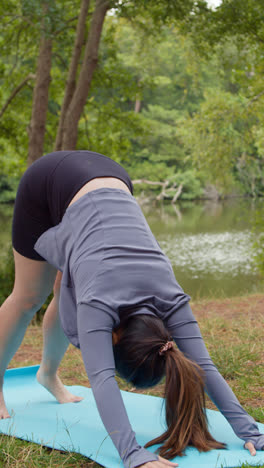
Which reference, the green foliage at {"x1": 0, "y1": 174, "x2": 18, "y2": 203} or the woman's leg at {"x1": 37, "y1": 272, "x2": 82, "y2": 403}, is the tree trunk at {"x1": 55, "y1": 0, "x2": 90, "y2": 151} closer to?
the woman's leg at {"x1": 37, "y1": 272, "x2": 82, "y2": 403}

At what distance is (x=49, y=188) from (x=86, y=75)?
694 cm

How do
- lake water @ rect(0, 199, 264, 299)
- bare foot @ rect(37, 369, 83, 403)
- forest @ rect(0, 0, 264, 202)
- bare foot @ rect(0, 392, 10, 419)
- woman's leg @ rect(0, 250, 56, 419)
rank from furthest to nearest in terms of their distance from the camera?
lake water @ rect(0, 199, 264, 299) → forest @ rect(0, 0, 264, 202) → bare foot @ rect(37, 369, 83, 403) → bare foot @ rect(0, 392, 10, 419) → woman's leg @ rect(0, 250, 56, 419)

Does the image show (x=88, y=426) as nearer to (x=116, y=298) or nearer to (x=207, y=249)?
(x=116, y=298)

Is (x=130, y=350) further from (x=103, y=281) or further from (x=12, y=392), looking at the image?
(x=12, y=392)

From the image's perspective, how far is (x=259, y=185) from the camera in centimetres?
4006

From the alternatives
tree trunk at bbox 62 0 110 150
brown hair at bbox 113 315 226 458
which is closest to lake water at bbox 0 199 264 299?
tree trunk at bbox 62 0 110 150


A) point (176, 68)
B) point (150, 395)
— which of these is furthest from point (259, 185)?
point (150, 395)

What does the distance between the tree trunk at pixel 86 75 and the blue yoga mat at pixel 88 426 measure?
635 cm

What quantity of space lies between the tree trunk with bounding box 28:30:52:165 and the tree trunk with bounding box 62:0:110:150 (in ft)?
1.88

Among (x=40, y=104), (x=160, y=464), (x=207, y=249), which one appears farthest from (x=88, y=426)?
(x=207, y=249)

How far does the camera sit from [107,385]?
200 cm

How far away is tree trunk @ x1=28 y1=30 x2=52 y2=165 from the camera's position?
9.62m

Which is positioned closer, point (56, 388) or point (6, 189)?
point (56, 388)

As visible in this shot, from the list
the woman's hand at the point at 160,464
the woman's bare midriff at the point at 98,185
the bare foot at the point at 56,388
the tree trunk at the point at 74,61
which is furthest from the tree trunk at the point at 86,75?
the woman's hand at the point at 160,464
